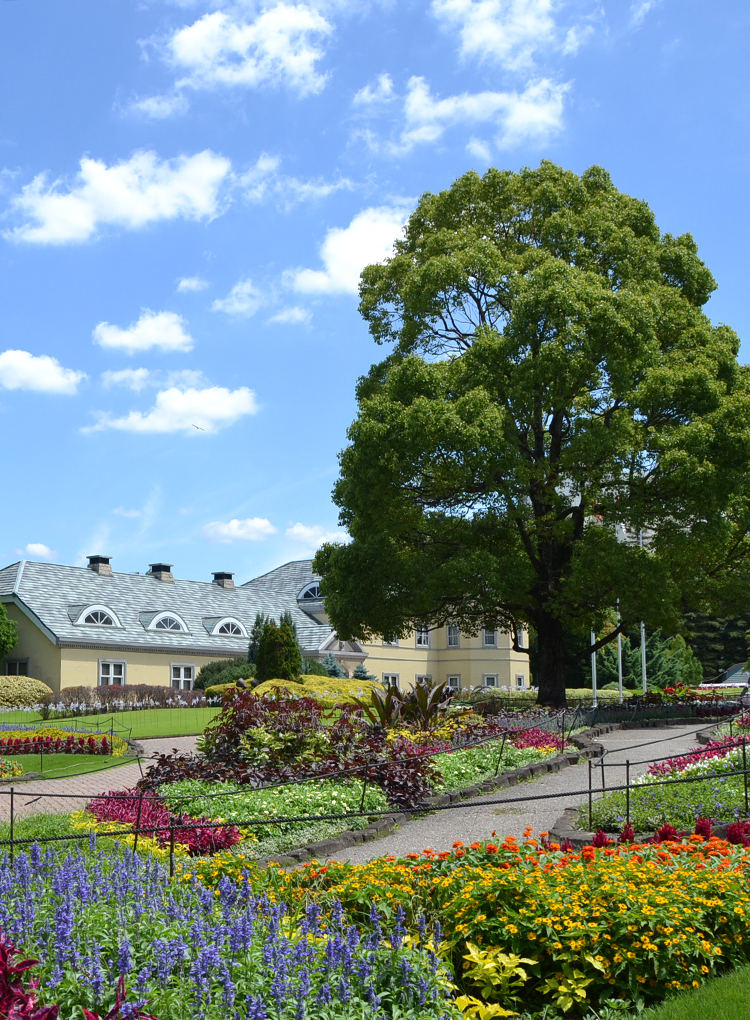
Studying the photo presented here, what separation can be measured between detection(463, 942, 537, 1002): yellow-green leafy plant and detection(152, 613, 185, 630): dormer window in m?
31.4

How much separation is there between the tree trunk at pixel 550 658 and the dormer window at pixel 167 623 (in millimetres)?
17649

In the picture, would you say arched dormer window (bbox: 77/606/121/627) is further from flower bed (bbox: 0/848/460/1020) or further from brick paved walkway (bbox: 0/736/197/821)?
flower bed (bbox: 0/848/460/1020)

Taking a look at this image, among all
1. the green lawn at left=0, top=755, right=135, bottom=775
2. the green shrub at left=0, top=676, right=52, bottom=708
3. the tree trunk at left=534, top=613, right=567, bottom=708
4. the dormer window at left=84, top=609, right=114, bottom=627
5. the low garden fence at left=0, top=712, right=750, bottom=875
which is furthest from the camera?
the dormer window at left=84, top=609, right=114, bottom=627

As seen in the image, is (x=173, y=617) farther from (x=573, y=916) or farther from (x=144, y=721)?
(x=573, y=916)

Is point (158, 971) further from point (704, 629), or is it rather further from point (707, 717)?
point (704, 629)

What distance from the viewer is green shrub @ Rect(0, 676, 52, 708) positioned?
2752cm

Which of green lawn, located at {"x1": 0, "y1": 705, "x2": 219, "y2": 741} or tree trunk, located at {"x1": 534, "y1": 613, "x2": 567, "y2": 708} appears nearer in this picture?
green lawn, located at {"x1": 0, "y1": 705, "x2": 219, "y2": 741}

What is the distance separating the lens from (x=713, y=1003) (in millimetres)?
4398

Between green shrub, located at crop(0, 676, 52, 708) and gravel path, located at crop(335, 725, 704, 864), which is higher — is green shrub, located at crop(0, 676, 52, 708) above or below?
below

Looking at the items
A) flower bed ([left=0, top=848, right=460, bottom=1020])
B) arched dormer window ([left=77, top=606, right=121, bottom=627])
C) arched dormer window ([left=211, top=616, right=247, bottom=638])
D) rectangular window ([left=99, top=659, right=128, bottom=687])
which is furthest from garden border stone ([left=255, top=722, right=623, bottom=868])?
arched dormer window ([left=211, top=616, right=247, bottom=638])

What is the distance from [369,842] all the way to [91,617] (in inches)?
1021

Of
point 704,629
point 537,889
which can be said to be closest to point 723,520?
point 537,889

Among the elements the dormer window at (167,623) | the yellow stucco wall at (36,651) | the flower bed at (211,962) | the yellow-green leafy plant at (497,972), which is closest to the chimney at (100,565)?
the dormer window at (167,623)

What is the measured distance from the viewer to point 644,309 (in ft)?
67.8
